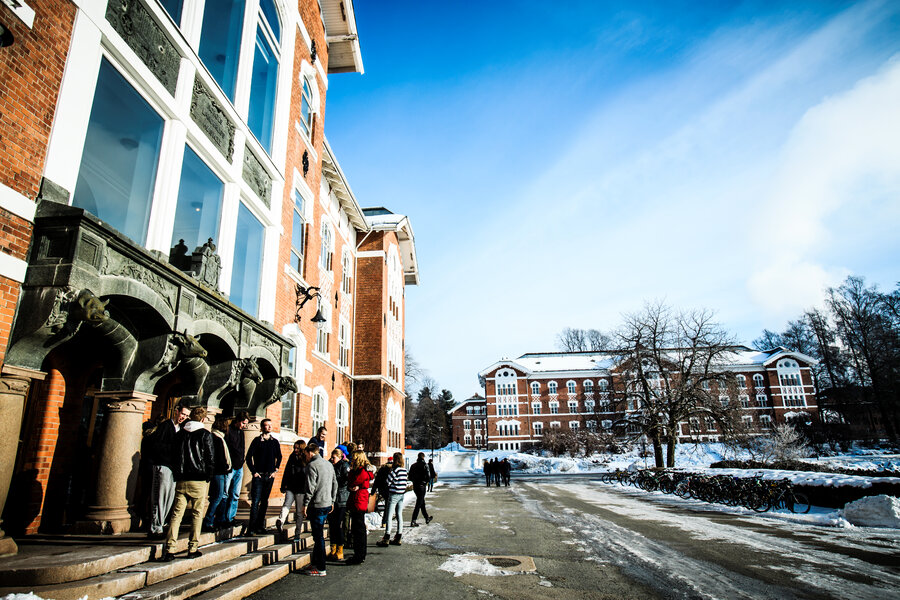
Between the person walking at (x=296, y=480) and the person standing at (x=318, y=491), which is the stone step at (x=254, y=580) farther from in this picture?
the person walking at (x=296, y=480)

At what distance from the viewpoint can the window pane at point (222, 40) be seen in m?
9.00

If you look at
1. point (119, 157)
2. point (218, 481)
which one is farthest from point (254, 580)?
point (119, 157)

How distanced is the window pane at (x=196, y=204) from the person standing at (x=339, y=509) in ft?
14.9

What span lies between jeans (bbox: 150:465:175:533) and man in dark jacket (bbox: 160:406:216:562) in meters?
0.30

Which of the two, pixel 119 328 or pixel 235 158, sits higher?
pixel 235 158

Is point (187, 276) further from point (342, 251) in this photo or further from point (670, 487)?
point (670, 487)

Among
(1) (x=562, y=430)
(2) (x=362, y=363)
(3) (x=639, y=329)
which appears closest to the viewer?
(2) (x=362, y=363)

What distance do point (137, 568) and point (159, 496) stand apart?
3.49 ft

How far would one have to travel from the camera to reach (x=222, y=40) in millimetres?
9602

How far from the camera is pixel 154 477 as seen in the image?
580cm

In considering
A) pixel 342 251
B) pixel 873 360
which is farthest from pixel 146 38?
pixel 873 360

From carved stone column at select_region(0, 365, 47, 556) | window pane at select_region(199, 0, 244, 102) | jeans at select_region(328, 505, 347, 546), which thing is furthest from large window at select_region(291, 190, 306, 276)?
carved stone column at select_region(0, 365, 47, 556)

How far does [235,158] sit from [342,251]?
12234 mm

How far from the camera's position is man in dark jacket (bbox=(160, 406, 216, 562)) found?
5.49 metres
